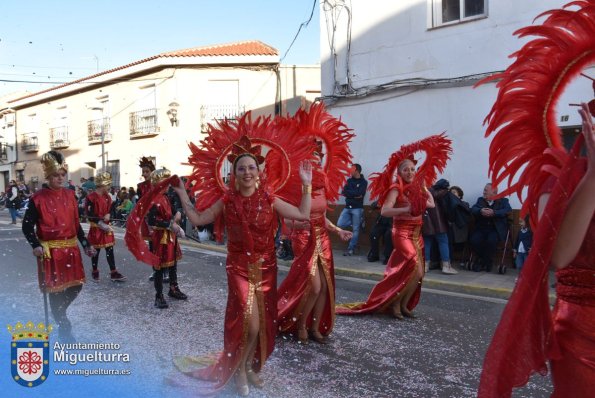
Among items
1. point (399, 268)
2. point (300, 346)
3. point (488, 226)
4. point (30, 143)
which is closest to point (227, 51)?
point (488, 226)

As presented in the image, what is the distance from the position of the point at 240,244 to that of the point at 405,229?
2.69 metres

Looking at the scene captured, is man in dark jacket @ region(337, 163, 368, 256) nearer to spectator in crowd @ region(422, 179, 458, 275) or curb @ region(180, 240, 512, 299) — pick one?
curb @ region(180, 240, 512, 299)

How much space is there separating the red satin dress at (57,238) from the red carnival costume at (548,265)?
13.4 ft

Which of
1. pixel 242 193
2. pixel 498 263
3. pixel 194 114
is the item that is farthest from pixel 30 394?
pixel 194 114

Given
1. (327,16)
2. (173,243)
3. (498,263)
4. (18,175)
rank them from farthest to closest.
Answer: (18,175) → (327,16) → (498,263) → (173,243)

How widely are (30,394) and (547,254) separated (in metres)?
3.52

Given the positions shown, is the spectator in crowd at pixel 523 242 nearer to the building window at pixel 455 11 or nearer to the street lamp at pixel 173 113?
the building window at pixel 455 11

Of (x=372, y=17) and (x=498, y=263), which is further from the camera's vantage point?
(x=372, y=17)

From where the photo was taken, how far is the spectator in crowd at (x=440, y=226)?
8.99 meters

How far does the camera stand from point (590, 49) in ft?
7.12

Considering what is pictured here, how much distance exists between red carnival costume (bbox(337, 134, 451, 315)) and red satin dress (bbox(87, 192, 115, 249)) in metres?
4.13

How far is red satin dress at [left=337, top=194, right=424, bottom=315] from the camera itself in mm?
6012

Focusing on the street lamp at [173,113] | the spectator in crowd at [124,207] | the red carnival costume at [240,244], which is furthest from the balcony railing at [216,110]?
the red carnival costume at [240,244]

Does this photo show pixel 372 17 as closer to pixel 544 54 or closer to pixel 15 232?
pixel 544 54
